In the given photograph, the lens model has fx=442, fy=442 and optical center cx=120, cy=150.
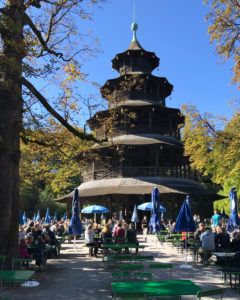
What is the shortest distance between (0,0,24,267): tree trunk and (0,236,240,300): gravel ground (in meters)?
1.72

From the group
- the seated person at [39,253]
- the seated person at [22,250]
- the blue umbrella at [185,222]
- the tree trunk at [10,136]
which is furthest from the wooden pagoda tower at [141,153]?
the tree trunk at [10,136]

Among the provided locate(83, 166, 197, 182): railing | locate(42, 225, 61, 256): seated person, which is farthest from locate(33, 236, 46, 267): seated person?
locate(83, 166, 197, 182): railing

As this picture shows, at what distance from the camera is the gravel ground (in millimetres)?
11441

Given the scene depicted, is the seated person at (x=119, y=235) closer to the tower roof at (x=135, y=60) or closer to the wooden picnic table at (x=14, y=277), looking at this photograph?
the wooden picnic table at (x=14, y=277)

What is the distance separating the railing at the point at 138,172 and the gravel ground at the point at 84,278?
1629 cm

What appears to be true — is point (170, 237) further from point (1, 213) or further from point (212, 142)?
point (1, 213)

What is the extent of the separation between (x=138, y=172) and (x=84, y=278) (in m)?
22.9

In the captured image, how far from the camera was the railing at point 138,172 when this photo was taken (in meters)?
36.8

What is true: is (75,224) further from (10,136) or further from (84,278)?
(10,136)

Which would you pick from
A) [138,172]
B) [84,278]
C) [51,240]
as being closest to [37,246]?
[84,278]

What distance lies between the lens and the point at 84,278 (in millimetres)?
14258

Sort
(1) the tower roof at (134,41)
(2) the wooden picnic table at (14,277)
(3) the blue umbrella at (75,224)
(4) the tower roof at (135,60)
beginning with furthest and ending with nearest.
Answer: (1) the tower roof at (134,41) < (4) the tower roof at (135,60) < (3) the blue umbrella at (75,224) < (2) the wooden picnic table at (14,277)

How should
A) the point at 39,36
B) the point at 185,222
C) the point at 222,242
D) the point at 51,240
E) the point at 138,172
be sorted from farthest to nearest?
the point at 138,172
the point at 51,240
the point at 185,222
the point at 222,242
the point at 39,36

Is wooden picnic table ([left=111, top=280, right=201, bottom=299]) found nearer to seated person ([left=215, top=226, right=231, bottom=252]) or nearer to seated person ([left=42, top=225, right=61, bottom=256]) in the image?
seated person ([left=215, top=226, right=231, bottom=252])
